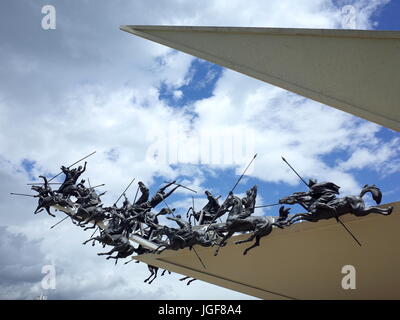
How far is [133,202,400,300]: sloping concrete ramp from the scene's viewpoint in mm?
8734

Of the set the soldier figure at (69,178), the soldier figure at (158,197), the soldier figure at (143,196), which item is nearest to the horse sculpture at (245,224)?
the soldier figure at (158,197)

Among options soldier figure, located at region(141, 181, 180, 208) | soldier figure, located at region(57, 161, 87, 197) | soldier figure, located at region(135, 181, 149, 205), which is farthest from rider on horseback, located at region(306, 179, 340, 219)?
soldier figure, located at region(57, 161, 87, 197)

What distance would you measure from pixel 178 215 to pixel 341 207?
4884 millimetres

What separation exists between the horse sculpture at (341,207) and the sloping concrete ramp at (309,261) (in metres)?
0.38

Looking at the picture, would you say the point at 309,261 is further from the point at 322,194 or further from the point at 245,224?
the point at 322,194

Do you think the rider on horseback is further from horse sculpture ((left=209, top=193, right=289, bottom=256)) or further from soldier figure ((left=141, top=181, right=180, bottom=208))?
soldier figure ((left=141, top=181, right=180, bottom=208))

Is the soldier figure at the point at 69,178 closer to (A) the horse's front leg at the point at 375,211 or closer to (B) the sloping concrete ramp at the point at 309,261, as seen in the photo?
(B) the sloping concrete ramp at the point at 309,261

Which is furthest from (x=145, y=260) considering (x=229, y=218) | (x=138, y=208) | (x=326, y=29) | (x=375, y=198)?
(x=326, y=29)

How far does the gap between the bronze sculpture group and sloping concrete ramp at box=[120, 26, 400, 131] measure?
181 centimetres

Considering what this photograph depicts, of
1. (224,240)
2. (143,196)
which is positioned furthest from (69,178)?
(224,240)

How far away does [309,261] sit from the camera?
991 centimetres
